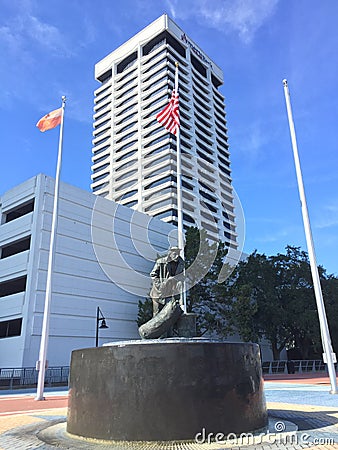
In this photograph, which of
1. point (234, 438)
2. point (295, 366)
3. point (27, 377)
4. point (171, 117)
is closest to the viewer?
point (234, 438)

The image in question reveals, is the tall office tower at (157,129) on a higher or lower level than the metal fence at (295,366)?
higher

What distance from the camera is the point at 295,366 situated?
39.2 metres

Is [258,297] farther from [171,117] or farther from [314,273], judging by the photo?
[171,117]

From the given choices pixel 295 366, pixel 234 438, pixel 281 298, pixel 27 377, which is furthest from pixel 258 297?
pixel 234 438

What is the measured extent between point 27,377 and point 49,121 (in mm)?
15878

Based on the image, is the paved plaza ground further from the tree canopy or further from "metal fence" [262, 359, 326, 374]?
"metal fence" [262, 359, 326, 374]

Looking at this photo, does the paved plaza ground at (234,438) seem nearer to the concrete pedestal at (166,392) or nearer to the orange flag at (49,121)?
the concrete pedestal at (166,392)

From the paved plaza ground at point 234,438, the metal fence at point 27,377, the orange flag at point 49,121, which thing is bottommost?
the paved plaza ground at point 234,438

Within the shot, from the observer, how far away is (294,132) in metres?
16.2

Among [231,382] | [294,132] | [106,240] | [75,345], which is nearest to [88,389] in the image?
[231,382]

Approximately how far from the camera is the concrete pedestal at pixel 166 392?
5836mm

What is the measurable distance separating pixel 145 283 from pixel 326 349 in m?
22.1

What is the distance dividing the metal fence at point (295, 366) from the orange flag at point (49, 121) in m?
28.3

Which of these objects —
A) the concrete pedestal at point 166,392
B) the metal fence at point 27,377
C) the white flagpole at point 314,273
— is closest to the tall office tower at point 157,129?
the metal fence at point 27,377
